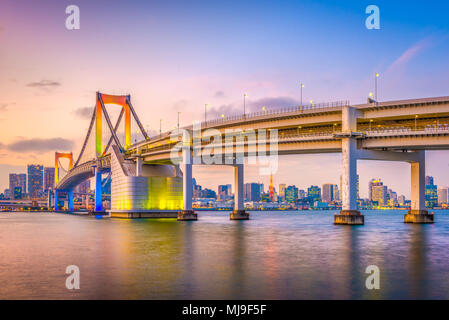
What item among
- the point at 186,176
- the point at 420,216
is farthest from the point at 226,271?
the point at 420,216

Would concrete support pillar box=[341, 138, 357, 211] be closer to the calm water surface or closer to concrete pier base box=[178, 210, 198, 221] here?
the calm water surface

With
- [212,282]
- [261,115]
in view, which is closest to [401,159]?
[261,115]

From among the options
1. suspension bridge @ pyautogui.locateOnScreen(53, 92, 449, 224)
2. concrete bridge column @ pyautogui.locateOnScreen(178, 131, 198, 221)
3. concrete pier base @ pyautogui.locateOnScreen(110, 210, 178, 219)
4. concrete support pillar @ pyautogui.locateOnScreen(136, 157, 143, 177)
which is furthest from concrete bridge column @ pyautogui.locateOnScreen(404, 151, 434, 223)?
concrete support pillar @ pyautogui.locateOnScreen(136, 157, 143, 177)

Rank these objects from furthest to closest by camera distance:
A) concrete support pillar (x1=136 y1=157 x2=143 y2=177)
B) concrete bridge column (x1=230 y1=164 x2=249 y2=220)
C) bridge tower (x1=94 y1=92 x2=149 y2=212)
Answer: bridge tower (x1=94 y1=92 x2=149 y2=212) < concrete support pillar (x1=136 y1=157 x2=143 y2=177) < concrete bridge column (x1=230 y1=164 x2=249 y2=220)

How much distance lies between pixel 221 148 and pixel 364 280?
50751 mm

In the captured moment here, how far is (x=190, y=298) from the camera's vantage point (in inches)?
652

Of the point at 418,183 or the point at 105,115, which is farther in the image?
the point at 105,115

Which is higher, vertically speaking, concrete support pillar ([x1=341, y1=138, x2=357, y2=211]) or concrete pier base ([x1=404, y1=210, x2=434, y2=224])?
concrete support pillar ([x1=341, y1=138, x2=357, y2=211])

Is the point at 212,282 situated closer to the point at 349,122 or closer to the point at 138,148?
the point at 349,122

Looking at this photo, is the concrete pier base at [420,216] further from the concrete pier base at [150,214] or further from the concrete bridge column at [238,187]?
the concrete pier base at [150,214]

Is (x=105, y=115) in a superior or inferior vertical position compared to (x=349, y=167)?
superior

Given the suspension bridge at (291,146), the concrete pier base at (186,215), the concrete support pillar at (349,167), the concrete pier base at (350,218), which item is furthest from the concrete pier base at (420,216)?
the concrete pier base at (186,215)

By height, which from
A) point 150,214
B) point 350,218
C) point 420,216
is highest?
point 350,218

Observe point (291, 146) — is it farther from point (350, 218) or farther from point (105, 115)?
point (105, 115)
